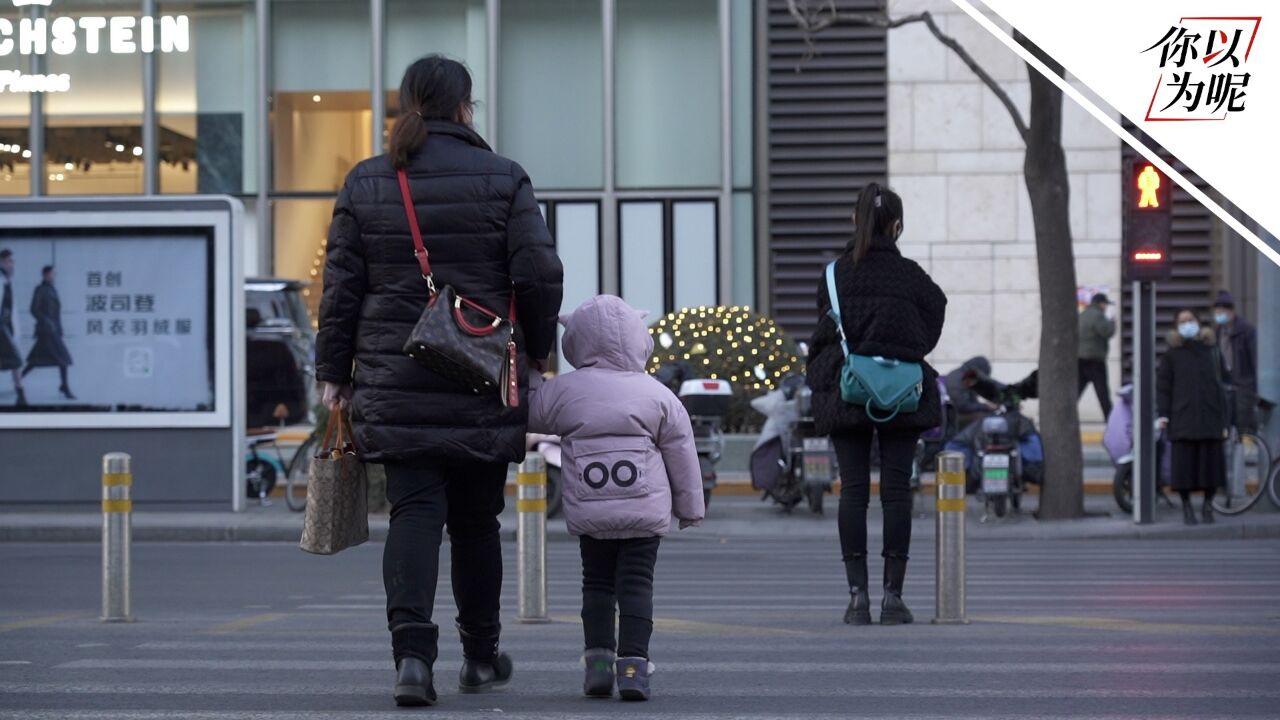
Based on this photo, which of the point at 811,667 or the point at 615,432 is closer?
the point at 615,432

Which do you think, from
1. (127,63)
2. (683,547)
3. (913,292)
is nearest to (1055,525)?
(683,547)

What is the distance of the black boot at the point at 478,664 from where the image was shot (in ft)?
20.7

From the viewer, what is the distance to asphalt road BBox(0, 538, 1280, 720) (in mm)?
6250

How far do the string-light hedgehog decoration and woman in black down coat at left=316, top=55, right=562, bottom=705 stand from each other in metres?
14.7

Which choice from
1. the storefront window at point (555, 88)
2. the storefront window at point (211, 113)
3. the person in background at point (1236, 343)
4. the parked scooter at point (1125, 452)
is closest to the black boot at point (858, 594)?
the parked scooter at point (1125, 452)

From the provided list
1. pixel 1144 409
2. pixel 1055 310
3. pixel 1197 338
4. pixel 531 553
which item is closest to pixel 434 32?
pixel 1055 310

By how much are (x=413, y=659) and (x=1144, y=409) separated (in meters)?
11.4

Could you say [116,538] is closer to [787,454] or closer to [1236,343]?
[787,454]

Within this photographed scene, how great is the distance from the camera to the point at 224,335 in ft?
55.8

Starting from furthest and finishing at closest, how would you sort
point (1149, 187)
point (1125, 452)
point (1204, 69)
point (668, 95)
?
1. point (668, 95)
2. point (1204, 69)
3. point (1125, 452)
4. point (1149, 187)

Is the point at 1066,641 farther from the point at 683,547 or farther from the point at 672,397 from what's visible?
the point at 683,547

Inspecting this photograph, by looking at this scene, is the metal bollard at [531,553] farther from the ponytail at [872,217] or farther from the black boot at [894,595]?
the ponytail at [872,217]

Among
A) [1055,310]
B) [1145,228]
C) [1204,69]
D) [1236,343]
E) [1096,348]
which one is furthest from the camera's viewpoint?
[1096,348]

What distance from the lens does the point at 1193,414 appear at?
16328mm
